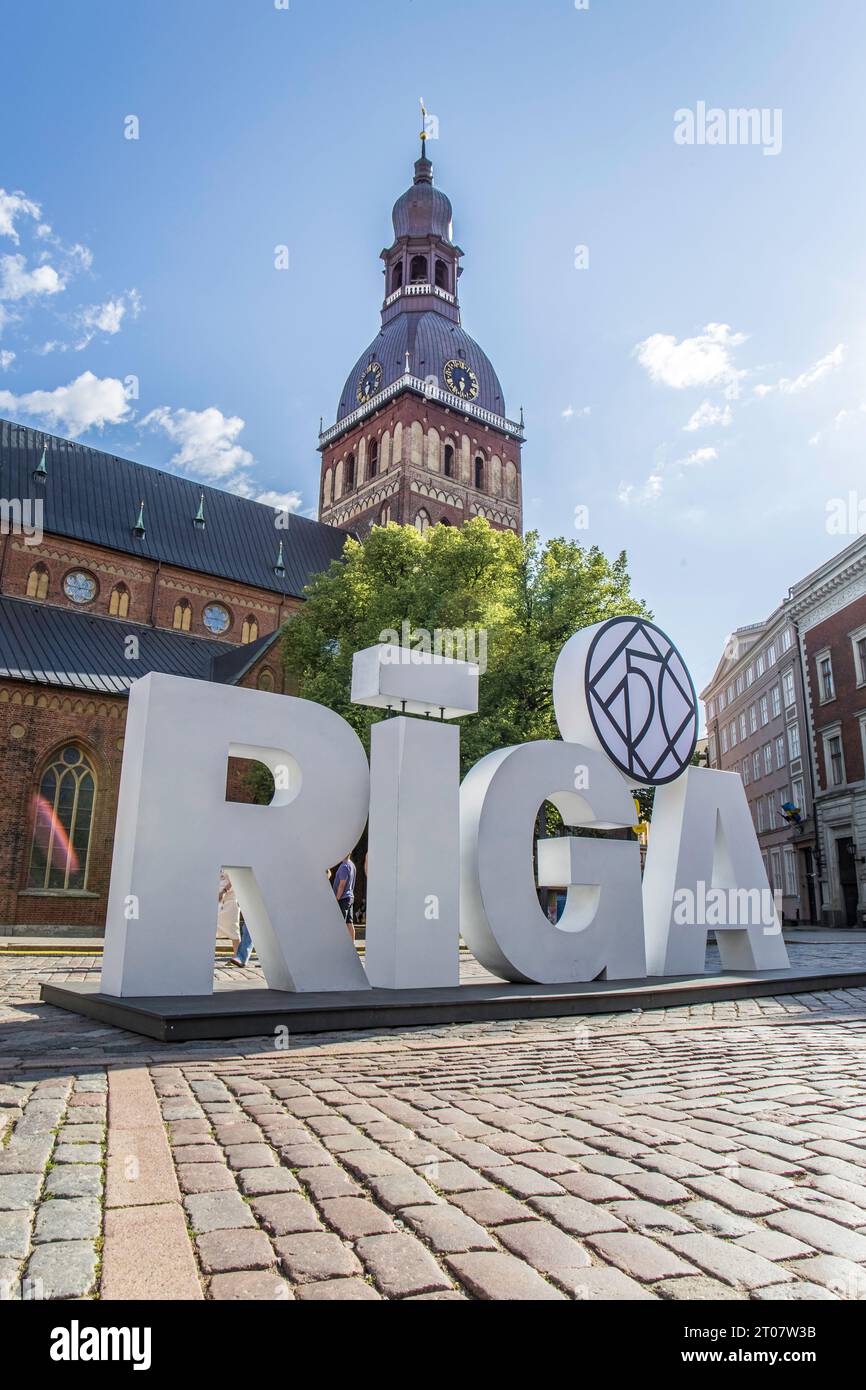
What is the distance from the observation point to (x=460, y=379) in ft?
163

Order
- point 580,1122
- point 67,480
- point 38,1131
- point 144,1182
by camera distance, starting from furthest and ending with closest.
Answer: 1. point 67,480
2. point 580,1122
3. point 38,1131
4. point 144,1182

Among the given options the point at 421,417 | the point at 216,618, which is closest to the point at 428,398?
the point at 421,417

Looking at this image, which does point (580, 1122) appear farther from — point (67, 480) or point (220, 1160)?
point (67, 480)

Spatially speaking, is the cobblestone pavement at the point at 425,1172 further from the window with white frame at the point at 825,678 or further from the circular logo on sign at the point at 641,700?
the window with white frame at the point at 825,678

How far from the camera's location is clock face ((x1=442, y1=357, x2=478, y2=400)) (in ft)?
161

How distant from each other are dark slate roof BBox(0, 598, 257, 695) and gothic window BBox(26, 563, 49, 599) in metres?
0.51

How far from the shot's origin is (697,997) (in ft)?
31.7

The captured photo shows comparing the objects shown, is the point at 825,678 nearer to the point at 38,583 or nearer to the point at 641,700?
the point at 641,700

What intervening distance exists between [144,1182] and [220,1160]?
0.39m

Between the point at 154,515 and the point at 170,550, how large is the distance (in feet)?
6.68

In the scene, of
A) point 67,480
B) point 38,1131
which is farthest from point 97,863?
point 38,1131

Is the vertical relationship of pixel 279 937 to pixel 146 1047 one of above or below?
above

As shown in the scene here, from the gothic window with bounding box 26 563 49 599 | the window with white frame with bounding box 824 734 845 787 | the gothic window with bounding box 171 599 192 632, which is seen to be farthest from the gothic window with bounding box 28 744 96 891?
the window with white frame with bounding box 824 734 845 787
